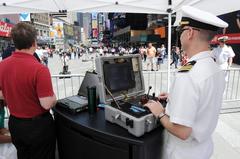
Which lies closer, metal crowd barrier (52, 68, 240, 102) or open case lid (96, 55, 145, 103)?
open case lid (96, 55, 145, 103)

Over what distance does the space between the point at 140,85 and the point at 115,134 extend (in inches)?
27.8

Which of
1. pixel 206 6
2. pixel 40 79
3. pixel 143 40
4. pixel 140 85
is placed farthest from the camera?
pixel 143 40

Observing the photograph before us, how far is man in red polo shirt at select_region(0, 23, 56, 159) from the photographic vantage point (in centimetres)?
166

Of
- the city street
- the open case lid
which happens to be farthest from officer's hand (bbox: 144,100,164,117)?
the city street

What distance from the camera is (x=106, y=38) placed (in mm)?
86375

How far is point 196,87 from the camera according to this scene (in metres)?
1.15

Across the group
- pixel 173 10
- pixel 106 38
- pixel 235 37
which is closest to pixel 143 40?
pixel 235 37

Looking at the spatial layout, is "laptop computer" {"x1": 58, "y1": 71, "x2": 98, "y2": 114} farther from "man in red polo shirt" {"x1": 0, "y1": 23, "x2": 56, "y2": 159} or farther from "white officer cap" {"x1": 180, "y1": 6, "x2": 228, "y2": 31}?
"white officer cap" {"x1": 180, "y1": 6, "x2": 228, "y2": 31}

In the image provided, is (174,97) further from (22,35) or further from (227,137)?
(227,137)

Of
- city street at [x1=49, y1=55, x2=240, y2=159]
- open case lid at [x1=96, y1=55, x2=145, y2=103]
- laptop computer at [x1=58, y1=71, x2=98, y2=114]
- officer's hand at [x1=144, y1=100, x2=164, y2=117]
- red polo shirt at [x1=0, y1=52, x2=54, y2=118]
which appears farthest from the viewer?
city street at [x1=49, y1=55, x2=240, y2=159]

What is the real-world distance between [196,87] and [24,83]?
130 cm

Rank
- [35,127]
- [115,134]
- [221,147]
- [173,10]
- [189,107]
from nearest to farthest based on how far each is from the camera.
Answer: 1. [189,107]
2. [115,134]
3. [35,127]
4. [221,147]
5. [173,10]

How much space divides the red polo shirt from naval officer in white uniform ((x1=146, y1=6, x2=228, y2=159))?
0.91 meters

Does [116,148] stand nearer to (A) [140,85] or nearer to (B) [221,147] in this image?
(A) [140,85]
